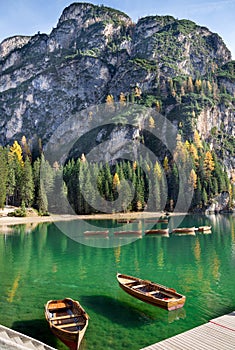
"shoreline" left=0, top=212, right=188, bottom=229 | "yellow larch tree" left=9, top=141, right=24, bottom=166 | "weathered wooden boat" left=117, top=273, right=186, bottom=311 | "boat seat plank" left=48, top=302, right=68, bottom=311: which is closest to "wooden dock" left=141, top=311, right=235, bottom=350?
"weathered wooden boat" left=117, top=273, right=186, bottom=311

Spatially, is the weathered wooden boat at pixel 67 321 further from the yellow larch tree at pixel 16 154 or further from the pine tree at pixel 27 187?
the yellow larch tree at pixel 16 154

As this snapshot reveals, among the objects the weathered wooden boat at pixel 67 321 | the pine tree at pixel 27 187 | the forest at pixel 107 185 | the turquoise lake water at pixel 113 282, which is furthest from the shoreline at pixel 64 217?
the weathered wooden boat at pixel 67 321

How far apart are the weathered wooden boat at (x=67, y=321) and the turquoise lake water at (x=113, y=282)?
0.88 metres

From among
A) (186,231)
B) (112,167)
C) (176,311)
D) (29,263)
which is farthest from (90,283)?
(112,167)

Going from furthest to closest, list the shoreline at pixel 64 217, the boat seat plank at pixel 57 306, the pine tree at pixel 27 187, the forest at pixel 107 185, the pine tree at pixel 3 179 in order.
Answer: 1. the forest at pixel 107 185
2. the pine tree at pixel 27 187
3. the pine tree at pixel 3 179
4. the shoreline at pixel 64 217
5. the boat seat plank at pixel 57 306

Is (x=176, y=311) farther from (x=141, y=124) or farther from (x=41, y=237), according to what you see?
(x=141, y=124)

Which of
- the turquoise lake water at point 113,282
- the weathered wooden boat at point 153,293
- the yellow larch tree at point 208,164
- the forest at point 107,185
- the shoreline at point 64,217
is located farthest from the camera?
the yellow larch tree at point 208,164

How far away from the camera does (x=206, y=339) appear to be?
17.0 metres

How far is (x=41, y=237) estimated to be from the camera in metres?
64.9

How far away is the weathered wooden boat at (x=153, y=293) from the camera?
22.8 meters

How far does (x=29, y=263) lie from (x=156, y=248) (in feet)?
70.1

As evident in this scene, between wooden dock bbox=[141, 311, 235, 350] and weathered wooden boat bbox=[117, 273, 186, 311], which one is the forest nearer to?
weathered wooden boat bbox=[117, 273, 186, 311]

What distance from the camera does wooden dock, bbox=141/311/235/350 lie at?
1612cm

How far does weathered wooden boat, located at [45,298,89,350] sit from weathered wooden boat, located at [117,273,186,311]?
5.62m
